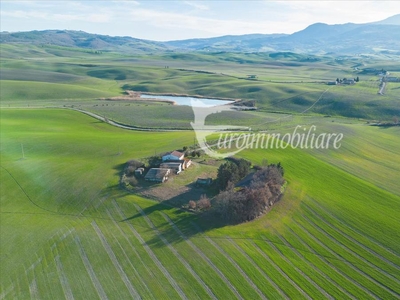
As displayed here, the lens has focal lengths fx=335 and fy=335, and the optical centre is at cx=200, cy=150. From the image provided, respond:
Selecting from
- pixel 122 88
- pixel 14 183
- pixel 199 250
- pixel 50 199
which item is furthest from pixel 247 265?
pixel 122 88

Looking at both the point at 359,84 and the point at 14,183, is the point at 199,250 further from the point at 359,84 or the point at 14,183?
the point at 359,84

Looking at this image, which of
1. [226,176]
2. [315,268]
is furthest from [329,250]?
[226,176]

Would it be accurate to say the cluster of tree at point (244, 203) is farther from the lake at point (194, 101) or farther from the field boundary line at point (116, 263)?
the lake at point (194, 101)

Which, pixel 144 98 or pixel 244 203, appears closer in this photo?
pixel 244 203

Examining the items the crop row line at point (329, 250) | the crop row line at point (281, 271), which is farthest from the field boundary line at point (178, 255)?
the crop row line at point (329, 250)

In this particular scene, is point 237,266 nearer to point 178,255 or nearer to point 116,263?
point 178,255

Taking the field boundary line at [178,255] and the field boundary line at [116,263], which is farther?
the field boundary line at [178,255]

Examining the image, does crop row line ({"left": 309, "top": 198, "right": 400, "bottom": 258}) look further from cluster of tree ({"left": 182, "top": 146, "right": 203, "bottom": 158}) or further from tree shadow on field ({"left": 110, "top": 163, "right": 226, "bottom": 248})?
cluster of tree ({"left": 182, "top": 146, "right": 203, "bottom": 158})
